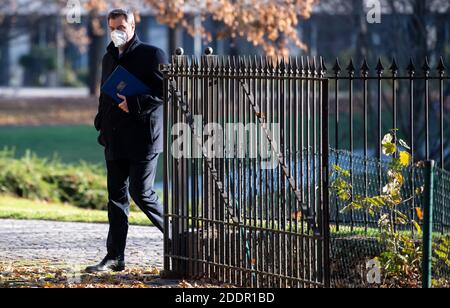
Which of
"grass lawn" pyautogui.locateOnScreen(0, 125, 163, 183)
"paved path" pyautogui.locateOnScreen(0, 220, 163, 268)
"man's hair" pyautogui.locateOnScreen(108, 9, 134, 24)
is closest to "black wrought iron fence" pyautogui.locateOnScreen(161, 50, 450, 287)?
"man's hair" pyautogui.locateOnScreen(108, 9, 134, 24)

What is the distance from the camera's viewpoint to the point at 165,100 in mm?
9055

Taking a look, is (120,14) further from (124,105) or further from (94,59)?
(94,59)

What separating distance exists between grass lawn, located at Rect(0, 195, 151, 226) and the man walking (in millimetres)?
3564

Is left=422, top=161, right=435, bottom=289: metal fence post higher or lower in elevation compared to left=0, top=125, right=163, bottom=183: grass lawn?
lower

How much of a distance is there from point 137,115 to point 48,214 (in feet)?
16.7

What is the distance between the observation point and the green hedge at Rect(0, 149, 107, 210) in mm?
A: 16688

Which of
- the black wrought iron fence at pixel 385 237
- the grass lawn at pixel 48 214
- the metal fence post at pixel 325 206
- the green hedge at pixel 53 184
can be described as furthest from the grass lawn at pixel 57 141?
the metal fence post at pixel 325 206

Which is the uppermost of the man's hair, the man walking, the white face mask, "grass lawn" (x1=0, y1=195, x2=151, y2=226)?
the man's hair

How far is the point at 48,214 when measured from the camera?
1388 cm

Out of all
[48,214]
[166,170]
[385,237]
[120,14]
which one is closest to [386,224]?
[385,237]

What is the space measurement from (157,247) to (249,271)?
101 inches

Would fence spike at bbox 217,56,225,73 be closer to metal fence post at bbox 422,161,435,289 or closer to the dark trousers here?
the dark trousers

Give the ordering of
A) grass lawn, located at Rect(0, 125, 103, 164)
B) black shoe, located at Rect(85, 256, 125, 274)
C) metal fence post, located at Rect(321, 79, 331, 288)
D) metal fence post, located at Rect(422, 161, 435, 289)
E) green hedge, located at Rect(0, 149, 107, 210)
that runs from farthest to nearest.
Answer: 1. grass lawn, located at Rect(0, 125, 103, 164)
2. green hedge, located at Rect(0, 149, 107, 210)
3. black shoe, located at Rect(85, 256, 125, 274)
4. metal fence post, located at Rect(321, 79, 331, 288)
5. metal fence post, located at Rect(422, 161, 435, 289)
